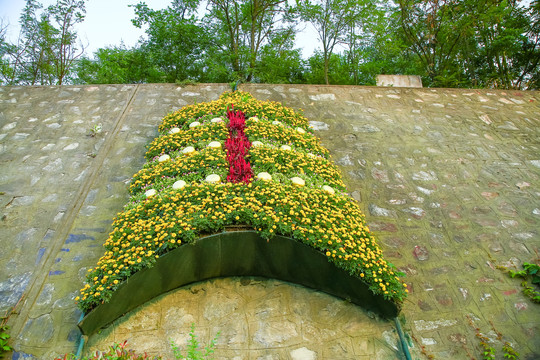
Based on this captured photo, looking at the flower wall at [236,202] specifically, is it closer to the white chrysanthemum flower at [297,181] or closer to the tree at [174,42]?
the white chrysanthemum flower at [297,181]

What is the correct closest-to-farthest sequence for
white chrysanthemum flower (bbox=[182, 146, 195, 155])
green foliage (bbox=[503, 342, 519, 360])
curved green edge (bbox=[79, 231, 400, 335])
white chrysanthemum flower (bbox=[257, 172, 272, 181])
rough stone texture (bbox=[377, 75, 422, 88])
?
green foliage (bbox=[503, 342, 519, 360]) < curved green edge (bbox=[79, 231, 400, 335]) < white chrysanthemum flower (bbox=[257, 172, 272, 181]) < white chrysanthemum flower (bbox=[182, 146, 195, 155]) < rough stone texture (bbox=[377, 75, 422, 88])

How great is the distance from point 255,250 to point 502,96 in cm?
660

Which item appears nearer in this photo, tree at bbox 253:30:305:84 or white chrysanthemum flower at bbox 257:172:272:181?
white chrysanthemum flower at bbox 257:172:272:181

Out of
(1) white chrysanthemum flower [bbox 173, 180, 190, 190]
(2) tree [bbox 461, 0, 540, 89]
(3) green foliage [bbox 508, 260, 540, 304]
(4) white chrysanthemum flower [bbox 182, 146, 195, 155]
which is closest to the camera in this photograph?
(3) green foliage [bbox 508, 260, 540, 304]

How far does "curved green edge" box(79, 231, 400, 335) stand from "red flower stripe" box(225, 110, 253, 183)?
82 cm

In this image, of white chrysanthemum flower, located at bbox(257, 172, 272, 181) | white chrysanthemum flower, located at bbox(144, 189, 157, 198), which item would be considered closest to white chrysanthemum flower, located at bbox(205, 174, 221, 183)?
white chrysanthemum flower, located at bbox(257, 172, 272, 181)

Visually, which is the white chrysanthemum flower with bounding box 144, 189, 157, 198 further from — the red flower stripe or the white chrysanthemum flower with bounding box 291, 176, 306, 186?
the white chrysanthemum flower with bounding box 291, 176, 306, 186

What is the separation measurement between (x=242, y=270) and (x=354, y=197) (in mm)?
1858

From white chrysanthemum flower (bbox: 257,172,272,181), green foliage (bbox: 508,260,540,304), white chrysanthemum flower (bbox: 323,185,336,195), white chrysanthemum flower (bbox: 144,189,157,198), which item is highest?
white chrysanthemum flower (bbox: 257,172,272,181)

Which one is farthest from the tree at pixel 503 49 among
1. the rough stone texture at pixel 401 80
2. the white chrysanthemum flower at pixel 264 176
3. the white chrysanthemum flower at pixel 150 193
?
the white chrysanthemum flower at pixel 150 193

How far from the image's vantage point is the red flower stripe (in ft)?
12.6

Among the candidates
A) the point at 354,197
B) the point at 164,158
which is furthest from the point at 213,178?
the point at 354,197

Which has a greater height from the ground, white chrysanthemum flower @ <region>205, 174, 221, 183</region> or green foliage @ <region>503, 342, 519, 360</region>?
white chrysanthemum flower @ <region>205, 174, 221, 183</region>

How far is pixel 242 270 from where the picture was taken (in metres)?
3.34
